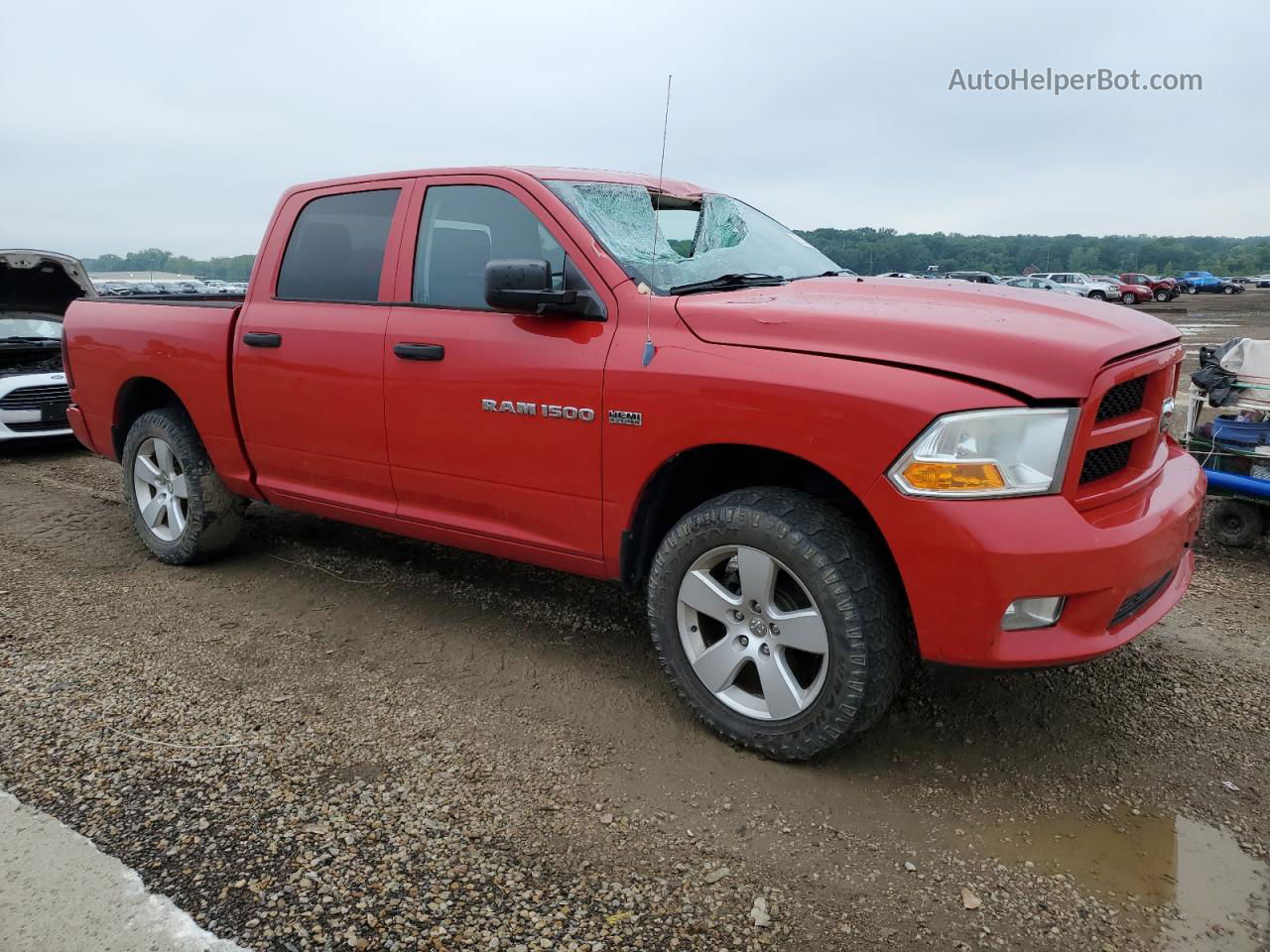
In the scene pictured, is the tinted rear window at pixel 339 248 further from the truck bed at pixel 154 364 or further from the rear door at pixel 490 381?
the truck bed at pixel 154 364

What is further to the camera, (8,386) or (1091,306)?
(8,386)

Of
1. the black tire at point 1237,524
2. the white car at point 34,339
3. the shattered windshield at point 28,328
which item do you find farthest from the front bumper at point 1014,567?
the shattered windshield at point 28,328

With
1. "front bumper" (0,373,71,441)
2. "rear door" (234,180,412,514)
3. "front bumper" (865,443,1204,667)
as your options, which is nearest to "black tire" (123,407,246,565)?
"rear door" (234,180,412,514)

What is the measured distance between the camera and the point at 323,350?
3.75 m

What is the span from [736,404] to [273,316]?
94.6 inches

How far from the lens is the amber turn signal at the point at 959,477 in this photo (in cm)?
234

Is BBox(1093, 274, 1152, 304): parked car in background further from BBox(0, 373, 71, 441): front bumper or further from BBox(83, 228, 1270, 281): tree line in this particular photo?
BBox(0, 373, 71, 441): front bumper

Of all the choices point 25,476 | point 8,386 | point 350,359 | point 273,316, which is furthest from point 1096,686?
point 8,386

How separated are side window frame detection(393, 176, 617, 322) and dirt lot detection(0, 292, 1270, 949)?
1391mm

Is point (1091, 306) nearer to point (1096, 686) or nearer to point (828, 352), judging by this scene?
point (828, 352)

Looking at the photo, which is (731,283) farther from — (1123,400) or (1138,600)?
(1138,600)

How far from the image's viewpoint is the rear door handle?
3.93 m

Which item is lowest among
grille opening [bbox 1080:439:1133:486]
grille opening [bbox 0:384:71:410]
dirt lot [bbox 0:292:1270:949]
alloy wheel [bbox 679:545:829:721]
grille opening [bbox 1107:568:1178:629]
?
dirt lot [bbox 0:292:1270:949]

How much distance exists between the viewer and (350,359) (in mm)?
3656
